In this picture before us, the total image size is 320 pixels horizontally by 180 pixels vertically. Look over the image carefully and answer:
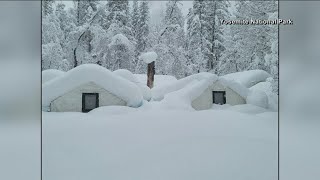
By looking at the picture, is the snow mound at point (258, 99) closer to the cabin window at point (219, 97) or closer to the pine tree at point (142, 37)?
the cabin window at point (219, 97)

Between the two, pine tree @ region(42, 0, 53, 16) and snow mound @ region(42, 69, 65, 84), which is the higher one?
pine tree @ region(42, 0, 53, 16)

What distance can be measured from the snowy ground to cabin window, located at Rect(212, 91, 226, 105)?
2.6 inches

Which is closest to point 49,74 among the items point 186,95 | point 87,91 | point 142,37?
point 87,91

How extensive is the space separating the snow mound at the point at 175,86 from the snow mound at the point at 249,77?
187mm

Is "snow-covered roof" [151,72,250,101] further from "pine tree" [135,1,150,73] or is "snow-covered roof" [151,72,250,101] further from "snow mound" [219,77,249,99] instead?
"pine tree" [135,1,150,73]

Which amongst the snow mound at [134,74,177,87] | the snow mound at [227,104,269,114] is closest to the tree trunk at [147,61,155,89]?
the snow mound at [134,74,177,87]

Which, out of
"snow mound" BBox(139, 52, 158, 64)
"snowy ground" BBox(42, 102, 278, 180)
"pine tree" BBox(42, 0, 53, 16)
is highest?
"pine tree" BBox(42, 0, 53, 16)

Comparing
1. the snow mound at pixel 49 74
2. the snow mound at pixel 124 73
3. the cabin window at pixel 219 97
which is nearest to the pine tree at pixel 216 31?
the cabin window at pixel 219 97

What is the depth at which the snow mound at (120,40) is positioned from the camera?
2.85 meters

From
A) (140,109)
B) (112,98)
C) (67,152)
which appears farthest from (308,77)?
(67,152)

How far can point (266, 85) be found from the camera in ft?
9.45

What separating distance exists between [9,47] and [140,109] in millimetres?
1209

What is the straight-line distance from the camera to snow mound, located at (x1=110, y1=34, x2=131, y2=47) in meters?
2.85

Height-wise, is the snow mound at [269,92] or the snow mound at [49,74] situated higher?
the snow mound at [49,74]
